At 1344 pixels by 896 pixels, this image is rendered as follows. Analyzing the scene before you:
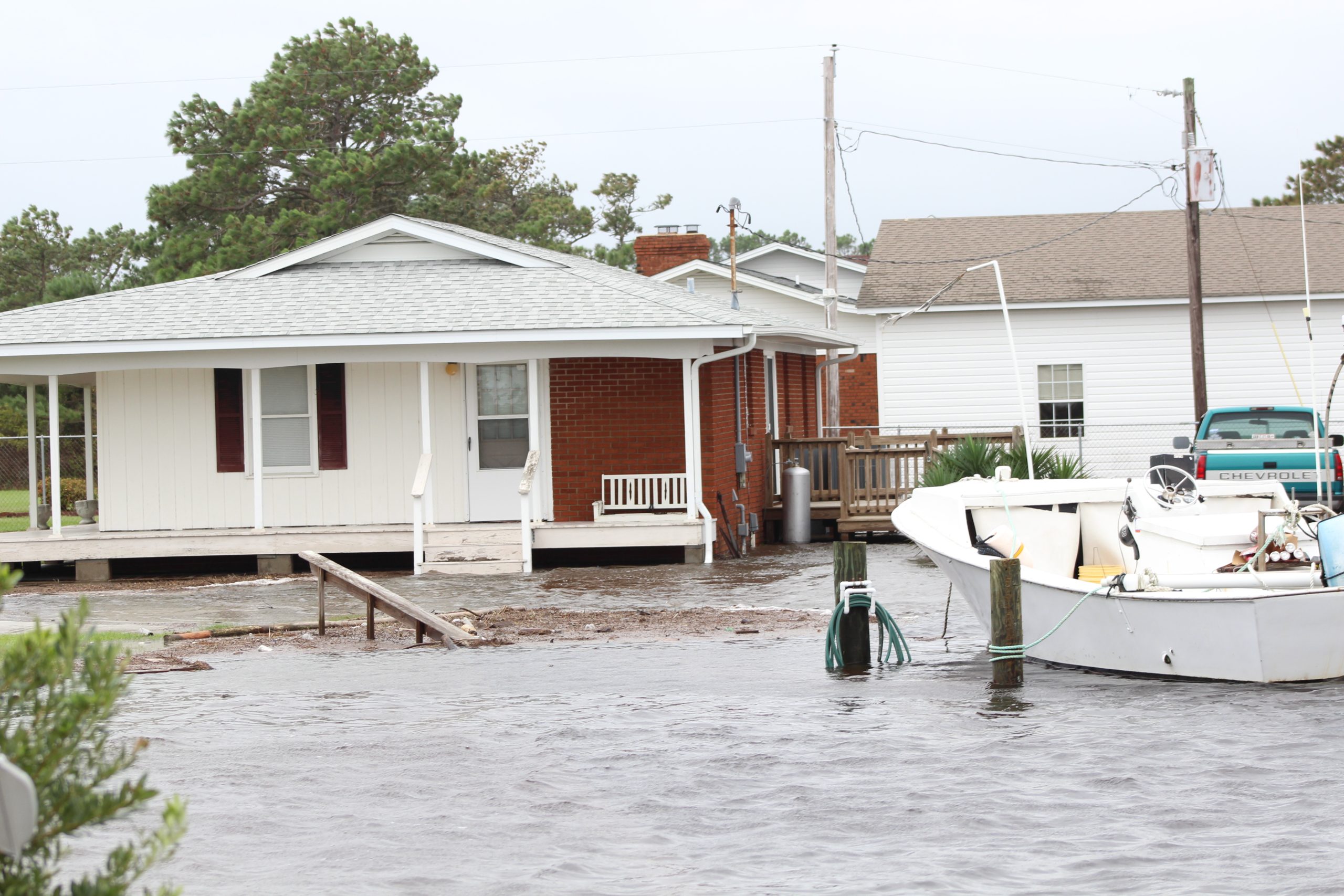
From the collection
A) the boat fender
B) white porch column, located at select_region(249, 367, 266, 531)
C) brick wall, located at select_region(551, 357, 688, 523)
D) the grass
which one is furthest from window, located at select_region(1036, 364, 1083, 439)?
A: the grass

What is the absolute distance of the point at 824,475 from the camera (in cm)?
2448

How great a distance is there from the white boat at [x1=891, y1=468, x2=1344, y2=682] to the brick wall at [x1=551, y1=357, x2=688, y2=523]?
21.6 ft

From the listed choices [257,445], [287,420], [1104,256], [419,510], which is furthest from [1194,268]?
[257,445]

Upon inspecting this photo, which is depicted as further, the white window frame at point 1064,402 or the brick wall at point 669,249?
the brick wall at point 669,249

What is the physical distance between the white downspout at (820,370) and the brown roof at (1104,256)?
2487 mm

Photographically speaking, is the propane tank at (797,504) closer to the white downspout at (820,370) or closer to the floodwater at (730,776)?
the white downspout at (820,370)

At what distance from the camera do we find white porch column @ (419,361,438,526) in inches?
775

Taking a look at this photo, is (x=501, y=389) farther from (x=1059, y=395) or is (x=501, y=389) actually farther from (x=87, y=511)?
(x=1059, y=395)

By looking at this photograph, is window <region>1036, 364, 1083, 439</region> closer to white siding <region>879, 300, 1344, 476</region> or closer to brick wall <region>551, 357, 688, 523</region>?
white siding <region>879, 300, 1344, 476</region>

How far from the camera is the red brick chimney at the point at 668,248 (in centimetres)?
3534

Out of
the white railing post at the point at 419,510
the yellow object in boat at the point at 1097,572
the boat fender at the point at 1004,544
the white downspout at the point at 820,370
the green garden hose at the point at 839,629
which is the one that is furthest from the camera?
the white downspout at the point at 820,370

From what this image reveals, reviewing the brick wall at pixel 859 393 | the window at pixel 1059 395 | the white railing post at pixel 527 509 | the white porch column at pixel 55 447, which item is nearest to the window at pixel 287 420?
the white porch column at pixel 55 447

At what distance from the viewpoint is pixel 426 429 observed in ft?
65.2

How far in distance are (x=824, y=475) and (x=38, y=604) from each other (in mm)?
11858
